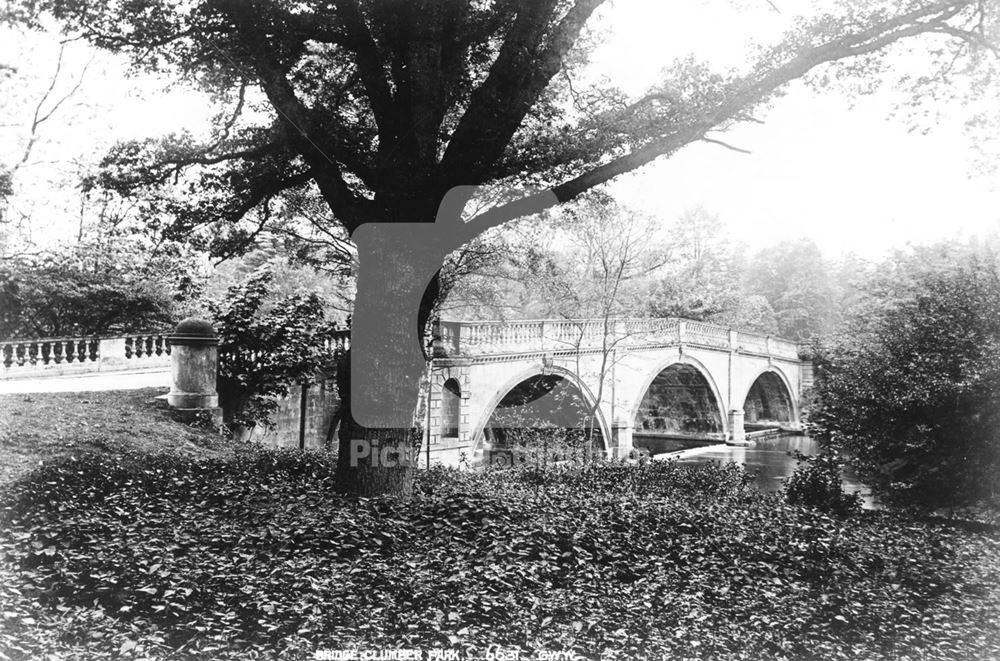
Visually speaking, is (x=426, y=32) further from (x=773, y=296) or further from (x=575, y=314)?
(x=773, y=296)

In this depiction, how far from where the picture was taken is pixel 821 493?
33.1 ft

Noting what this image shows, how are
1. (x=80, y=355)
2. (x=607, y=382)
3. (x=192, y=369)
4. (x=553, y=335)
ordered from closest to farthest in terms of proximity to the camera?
1. (x=192, y=369)
2. (x=80, y=355)
3. (x=553, y=335)
4. (x=607, y=382)

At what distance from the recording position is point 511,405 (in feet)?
77.4

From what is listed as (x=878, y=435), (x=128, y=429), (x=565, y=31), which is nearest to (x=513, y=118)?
(x=565, y=31)

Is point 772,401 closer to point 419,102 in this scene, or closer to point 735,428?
point 735,428

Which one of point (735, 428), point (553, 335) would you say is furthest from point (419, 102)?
point (735, 428)

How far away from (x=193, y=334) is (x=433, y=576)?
7288 millimetres

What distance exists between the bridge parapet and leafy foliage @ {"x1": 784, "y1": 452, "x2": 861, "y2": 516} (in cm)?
793

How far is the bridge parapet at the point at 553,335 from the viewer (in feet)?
60.2

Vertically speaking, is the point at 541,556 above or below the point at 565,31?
below

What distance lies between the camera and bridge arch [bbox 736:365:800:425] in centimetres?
4006

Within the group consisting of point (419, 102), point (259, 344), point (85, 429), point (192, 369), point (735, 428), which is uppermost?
point (419, 102)

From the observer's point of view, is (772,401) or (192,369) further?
(772,401)

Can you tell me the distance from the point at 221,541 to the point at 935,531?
344 inches
